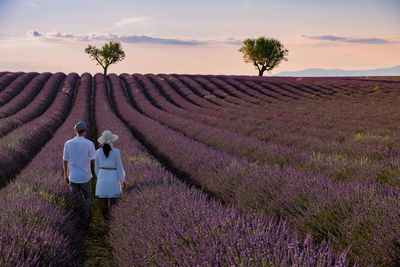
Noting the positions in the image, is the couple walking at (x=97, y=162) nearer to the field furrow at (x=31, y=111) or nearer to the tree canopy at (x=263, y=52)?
the field furrow at (x=31, y=111)

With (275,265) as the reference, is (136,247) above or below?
below

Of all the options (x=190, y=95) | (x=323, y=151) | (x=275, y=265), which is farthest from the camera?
(x=190, y=95)

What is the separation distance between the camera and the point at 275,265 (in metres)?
1.64

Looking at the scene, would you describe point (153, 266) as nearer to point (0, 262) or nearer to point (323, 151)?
point (0, 262)

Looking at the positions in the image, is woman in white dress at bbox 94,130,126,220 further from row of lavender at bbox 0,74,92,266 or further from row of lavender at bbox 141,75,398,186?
row of lavender at bbox 141,75,398,186

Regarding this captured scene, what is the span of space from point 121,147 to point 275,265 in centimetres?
641

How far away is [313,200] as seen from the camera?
3285 millimetres

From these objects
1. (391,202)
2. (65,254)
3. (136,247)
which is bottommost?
(65,254)

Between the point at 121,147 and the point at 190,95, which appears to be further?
the point at 190,95

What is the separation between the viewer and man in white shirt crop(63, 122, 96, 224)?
457 cm

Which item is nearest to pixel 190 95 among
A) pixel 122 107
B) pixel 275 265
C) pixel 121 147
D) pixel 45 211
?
pixel 122 107

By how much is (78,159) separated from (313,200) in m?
3.18

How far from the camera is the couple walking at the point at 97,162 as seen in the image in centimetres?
457

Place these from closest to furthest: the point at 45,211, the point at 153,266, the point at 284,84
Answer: the point at 153,266, the point at 45,211, the point at 284,84
